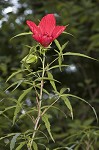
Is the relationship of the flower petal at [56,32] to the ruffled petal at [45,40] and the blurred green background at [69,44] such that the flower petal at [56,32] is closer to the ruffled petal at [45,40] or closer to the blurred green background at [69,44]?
the ruffled petal at [45,40]

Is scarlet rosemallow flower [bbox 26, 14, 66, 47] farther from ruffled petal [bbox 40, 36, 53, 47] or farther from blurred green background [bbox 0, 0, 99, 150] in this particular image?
blurred green background [bbox 0, 0, 99, 150]

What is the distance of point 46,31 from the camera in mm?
1157

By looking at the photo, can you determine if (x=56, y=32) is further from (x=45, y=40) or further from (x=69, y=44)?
(x=69, y=44)

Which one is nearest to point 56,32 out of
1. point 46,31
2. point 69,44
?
point 46,31

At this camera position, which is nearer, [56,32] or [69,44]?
[56,32]

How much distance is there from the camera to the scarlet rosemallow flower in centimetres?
115

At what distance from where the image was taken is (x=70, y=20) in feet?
9.52

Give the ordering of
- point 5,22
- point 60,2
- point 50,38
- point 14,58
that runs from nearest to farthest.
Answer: point 50,38 → point 5,22 → point 14,58 → point 60,2

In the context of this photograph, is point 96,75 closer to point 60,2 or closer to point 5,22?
point 60,2

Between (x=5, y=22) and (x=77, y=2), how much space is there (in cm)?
98

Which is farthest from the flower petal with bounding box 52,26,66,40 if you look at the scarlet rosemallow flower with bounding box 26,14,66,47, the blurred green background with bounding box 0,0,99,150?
the blurred green background with bounding box 0,0,99,150

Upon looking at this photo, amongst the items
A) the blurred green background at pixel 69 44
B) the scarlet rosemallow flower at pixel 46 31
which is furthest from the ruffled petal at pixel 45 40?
the blurred green background at pixel 69 44

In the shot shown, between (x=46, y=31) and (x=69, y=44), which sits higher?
(x=46, y=31)

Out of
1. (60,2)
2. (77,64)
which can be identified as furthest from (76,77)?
(60,2)
